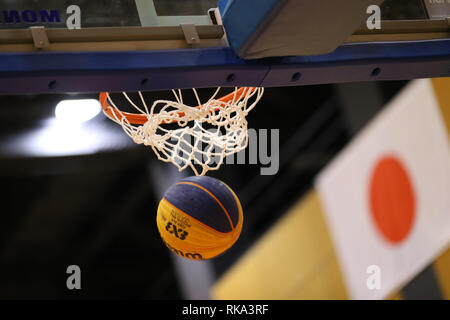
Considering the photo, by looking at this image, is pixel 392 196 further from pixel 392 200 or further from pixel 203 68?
pixel 203 68

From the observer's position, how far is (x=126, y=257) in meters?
7.17

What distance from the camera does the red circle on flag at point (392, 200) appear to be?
Answer: 177 inches

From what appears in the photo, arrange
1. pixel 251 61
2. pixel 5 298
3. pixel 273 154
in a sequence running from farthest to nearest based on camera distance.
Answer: pixel 5 298 < pixel 273 154 < pixel 251 61

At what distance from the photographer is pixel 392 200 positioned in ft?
15.2

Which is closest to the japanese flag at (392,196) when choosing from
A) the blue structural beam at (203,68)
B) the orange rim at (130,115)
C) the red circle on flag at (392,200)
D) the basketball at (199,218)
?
the red circle on flag at (392,200)

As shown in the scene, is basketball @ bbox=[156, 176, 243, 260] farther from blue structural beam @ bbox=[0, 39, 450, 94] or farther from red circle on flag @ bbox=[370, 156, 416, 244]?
red circle on flag @ bbox=[370, 156, 416, 244]

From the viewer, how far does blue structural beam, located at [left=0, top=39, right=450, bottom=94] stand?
2.21 m

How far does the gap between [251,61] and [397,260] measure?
2.52 meters

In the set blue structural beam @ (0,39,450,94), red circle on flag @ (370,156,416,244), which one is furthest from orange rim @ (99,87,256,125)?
red circle on flag @ (370,156,416,244)

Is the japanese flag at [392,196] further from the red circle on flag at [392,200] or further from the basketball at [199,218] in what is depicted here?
the basketball at [199,218]
